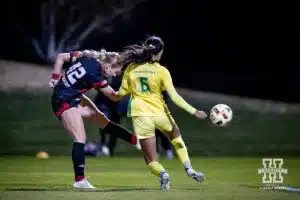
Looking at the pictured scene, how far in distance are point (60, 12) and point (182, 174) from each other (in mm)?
18613

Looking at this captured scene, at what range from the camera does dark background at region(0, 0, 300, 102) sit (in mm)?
33469

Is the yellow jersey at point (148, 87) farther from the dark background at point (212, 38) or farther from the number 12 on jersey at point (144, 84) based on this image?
the dark background at point (212, 38)

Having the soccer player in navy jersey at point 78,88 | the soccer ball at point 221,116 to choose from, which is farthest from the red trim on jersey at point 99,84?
the soccer ball at point 221,116

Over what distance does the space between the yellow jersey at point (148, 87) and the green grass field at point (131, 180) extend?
105 centimetres

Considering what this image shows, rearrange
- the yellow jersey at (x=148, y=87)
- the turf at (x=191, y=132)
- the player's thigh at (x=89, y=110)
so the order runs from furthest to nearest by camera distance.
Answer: the turf at (x=191, y=132) → the player's thigh at (x=89, y=110) → the yellow jersey at (x=148, y=87)

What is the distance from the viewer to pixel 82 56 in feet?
39.9

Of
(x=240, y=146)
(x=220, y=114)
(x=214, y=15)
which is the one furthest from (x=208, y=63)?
(x=220, y=114)

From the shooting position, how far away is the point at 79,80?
1213 cm

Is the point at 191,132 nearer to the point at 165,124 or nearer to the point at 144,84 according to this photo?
the point at 165,124

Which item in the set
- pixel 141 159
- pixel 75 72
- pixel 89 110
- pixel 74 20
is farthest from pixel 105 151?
pixel 74 20

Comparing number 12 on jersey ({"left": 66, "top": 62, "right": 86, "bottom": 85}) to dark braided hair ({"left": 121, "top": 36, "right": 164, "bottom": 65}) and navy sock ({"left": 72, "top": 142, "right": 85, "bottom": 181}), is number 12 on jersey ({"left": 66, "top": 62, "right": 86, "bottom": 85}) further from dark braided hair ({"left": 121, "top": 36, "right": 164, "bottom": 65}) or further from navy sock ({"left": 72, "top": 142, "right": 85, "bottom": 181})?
navy sock ({"left": 72, "top": 142, "right": 85, "bottom": 181})

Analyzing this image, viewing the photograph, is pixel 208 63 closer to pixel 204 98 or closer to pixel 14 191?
pixel 204 98

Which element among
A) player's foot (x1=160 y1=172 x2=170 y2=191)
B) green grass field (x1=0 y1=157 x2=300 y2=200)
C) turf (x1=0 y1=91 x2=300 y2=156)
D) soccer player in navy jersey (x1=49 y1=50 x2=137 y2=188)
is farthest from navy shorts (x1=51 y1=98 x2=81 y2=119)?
turf (x1=0 y1=91 x2=300 y2=156)

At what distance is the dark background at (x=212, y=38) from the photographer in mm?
33469
